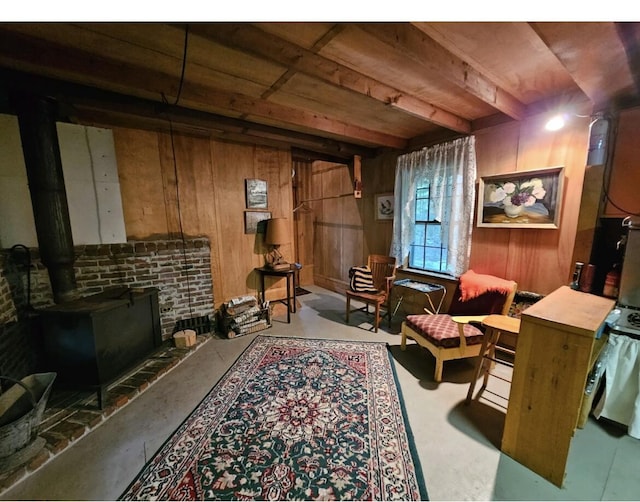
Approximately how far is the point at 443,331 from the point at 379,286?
1378mm

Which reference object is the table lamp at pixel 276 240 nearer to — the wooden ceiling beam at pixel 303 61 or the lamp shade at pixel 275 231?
the lamp shade at pixel 275 231

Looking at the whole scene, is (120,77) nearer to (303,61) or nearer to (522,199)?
(303,61)

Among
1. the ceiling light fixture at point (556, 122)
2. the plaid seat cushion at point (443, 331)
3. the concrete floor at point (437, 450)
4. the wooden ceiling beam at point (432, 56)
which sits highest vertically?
the wooden ceiling beam at point (432, 56)

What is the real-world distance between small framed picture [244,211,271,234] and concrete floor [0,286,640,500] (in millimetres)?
1900

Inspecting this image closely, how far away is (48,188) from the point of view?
6.66 feet

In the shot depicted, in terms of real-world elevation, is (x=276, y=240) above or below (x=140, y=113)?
below

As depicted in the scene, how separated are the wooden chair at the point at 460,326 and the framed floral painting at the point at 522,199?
616 millimetres

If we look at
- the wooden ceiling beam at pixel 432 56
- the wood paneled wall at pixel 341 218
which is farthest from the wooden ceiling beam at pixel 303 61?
the wood paneled wall at pixel 341 218

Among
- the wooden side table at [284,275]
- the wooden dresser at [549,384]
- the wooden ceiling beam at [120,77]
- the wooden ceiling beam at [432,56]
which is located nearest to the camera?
the wooden dresser at [549,384]

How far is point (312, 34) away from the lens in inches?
55.9

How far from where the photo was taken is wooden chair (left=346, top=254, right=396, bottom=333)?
3.11 metres

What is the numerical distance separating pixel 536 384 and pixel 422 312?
2.12m

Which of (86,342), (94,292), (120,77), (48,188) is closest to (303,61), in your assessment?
(120,77)

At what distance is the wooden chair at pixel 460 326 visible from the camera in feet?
6.95
